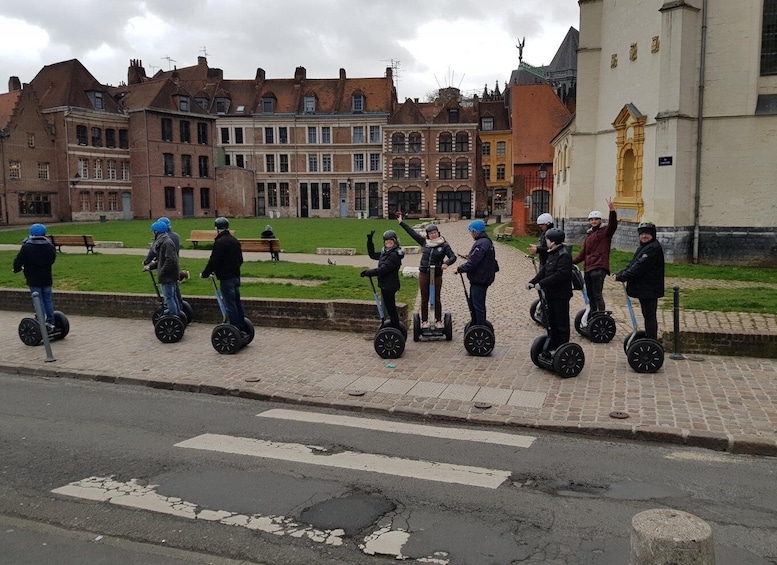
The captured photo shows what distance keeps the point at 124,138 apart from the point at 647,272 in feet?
214

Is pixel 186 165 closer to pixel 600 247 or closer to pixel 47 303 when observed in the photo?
pixel 47 303

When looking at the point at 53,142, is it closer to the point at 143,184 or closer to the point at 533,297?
the point at 143,184

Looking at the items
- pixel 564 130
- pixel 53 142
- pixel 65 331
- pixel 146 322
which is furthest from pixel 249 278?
pixel 53 142

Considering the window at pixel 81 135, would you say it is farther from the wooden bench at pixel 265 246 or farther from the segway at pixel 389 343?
the segway at pixel 389 343

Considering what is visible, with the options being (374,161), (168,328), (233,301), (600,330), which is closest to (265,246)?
(168,328)

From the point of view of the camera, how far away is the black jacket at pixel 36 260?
1180 cm

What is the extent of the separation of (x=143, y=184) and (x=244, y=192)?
41.3ft

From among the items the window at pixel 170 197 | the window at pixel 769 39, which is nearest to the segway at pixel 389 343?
the window at pixel 769 39

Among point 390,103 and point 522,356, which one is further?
point 390,103

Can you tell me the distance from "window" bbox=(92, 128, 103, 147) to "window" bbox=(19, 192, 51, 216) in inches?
278

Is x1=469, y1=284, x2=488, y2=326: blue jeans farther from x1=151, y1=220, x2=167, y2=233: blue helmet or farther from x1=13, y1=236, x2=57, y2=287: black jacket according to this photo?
x1=13, y1=236, x2=57, y2=287: black jacket

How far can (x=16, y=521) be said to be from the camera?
5.14m

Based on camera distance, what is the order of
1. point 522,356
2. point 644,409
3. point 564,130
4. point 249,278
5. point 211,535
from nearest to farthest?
point 211,535 → point 644,409 → point 522,356 → point 249,278 → point 564,130

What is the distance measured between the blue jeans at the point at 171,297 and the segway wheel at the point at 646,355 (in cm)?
744
